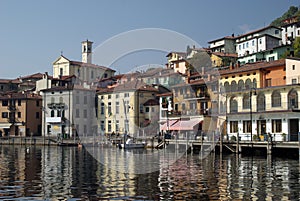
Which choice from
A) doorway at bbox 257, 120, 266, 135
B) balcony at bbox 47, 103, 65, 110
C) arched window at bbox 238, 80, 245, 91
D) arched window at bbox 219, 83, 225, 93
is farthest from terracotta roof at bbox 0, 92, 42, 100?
doorway at bbox 257, 120, 266, 135

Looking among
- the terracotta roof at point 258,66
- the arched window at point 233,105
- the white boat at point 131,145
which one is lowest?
the white boat at point 131,145

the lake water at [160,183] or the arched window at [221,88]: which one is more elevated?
the arched window at [221,88]

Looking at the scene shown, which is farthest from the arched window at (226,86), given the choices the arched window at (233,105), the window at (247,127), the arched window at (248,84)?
the window at (247,127)

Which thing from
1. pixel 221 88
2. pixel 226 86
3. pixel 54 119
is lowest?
pixel 54 119

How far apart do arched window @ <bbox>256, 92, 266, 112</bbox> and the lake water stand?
19.1 m

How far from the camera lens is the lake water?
1017 inches

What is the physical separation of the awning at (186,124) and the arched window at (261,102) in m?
12.1

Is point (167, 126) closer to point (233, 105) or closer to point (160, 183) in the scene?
point (233, 105)

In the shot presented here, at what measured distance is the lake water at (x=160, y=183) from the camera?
25828 millimetres

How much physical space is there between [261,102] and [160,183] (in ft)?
114

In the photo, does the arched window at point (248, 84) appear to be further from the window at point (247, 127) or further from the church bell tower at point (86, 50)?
the church bell tower at point (86, 50)

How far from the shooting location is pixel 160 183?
3112 cm

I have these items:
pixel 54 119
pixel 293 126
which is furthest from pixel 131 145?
pixel 54 119

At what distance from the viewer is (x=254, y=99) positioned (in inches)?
2491
